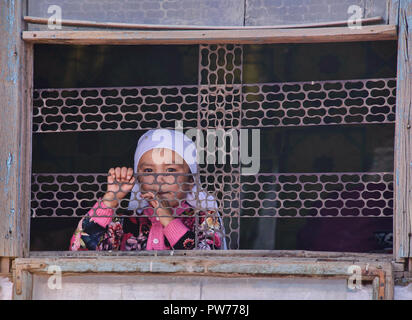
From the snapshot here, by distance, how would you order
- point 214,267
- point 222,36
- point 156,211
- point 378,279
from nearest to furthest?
point 378,279 → point 214,267 → point 222,36 → point 156,211

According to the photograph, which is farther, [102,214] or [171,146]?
[171,146]

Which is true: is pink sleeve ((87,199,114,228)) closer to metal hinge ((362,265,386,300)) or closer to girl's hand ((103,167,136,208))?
girl's hand ((103,167,136,208))

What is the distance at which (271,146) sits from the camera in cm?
557

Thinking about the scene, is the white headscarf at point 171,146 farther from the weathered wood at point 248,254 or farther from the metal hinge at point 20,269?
the metal hinge at point 20,269

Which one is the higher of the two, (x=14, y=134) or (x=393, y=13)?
(x=393, y=13)

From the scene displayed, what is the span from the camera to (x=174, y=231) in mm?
3881

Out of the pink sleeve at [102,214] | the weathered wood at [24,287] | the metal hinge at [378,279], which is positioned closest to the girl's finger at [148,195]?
the pink sleeve at [102,214]

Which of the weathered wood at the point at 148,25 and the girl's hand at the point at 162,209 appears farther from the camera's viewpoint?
the girl's hand at the point at 162,209

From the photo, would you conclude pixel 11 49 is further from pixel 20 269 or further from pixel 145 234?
pixel 145 234

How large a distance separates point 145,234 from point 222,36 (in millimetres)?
1189

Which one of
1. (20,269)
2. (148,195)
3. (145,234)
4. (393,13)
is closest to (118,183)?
(148,195)

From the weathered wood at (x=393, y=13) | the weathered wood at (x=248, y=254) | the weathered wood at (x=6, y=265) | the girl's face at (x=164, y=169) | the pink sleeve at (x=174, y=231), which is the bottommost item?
the weathered wood at (x=6, y=265)

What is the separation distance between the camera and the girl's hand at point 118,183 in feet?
12.2

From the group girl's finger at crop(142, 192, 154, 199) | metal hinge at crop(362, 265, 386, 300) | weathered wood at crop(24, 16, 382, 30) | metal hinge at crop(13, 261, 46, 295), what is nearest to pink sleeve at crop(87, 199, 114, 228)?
girl's finger at crop(142, 192, 154, 199)
